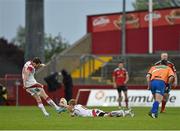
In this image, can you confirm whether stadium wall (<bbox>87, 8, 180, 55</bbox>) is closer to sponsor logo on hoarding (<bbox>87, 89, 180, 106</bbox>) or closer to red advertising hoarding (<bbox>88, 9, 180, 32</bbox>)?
red advertising hoarding (<bbox>88, 9, 180, 32</bbox>)

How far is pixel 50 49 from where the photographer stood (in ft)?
281

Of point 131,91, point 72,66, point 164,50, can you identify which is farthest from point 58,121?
point 164,50

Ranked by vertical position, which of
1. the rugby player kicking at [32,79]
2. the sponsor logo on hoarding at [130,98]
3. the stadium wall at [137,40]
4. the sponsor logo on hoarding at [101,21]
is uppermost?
the sponsor logo on hoarding at [101,21]

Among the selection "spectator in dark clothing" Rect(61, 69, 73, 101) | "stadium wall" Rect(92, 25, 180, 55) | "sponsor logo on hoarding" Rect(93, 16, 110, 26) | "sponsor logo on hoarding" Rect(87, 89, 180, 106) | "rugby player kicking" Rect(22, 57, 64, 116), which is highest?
"sponsor logo on hoarding" Rect(93, 16, 110, 26)

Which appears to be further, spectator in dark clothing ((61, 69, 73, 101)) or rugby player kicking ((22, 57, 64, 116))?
spectator in dark clothing ((61, 69, 73, 101))

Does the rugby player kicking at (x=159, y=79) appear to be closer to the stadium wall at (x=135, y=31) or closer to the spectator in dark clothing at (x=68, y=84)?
the spectator in dark clothing at (x=68, y=84)

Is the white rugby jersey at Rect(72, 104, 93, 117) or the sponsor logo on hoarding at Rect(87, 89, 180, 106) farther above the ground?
the white rugby jersey at Rect(72, 104, 93, 117)

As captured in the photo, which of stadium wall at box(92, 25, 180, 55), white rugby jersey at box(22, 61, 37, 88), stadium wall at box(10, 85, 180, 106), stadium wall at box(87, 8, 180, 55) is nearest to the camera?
white rugby jersey at box(22, 61, 37, 88)

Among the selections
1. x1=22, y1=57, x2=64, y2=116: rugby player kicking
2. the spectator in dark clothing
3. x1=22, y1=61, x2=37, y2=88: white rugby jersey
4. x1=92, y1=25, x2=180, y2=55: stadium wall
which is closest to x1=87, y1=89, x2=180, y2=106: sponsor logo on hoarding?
the spectator in dark clothing

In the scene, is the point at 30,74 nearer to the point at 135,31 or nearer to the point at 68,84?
the point at 68,84

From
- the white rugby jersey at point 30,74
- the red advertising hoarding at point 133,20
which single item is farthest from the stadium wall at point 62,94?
the white rugby jersey at point 30,74

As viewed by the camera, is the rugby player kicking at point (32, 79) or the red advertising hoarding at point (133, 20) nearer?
the rugby player kicking at point (32, 79)

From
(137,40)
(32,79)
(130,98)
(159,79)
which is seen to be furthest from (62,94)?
(159,79)

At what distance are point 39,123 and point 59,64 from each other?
2769 cm
